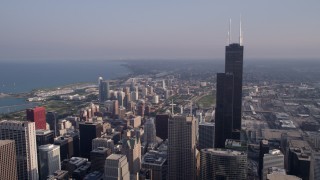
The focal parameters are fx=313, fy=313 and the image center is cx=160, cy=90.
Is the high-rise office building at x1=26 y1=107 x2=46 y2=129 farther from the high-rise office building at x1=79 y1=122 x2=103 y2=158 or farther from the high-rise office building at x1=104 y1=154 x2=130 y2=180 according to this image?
the high-rise office building at x1=104 y1=154 x2=130 y2=180

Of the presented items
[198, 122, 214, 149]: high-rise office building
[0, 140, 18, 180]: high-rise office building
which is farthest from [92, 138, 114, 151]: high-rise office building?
[0, 140, 18, 180]: high-rise office building

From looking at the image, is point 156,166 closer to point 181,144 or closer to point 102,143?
point 181,144

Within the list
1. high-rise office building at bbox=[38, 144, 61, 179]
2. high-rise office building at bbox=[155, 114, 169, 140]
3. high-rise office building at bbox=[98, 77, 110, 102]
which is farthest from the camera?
high-rise office building at bbox=[98, 77, 110, 102]

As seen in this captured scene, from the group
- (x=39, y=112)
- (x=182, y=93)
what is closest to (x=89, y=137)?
(x=39, y=112)

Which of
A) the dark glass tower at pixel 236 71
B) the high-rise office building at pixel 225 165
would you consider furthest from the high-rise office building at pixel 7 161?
the dark glass tower at pixel 236 71

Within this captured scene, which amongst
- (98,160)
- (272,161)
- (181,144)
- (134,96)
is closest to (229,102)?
(272,161)

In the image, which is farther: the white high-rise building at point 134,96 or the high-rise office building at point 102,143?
the white high-rise building at point 134,96

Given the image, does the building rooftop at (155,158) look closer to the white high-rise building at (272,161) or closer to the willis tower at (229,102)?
the willis tower at (229,102)

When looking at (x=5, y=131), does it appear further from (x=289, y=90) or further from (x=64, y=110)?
(x=289, y=90)
